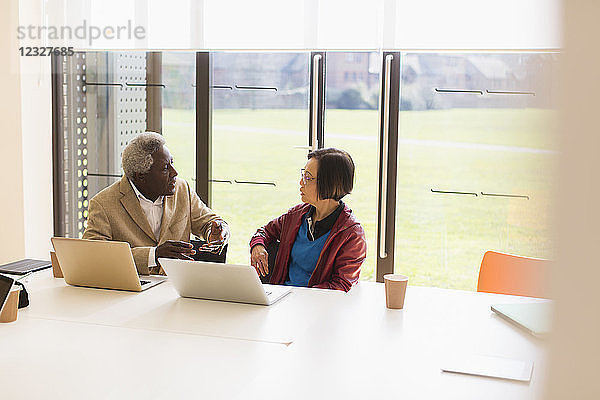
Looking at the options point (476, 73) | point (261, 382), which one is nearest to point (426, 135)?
point (476, 73)

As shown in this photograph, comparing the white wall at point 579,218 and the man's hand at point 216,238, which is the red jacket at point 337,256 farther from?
the white wall at point 579,218

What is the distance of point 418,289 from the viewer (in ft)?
7.80

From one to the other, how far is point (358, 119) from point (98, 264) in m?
1.72

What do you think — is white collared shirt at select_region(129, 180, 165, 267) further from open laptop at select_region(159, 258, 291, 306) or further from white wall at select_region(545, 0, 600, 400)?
white wall at select_region(545, 0, 600, 400)

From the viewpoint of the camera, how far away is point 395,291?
83.3 inches

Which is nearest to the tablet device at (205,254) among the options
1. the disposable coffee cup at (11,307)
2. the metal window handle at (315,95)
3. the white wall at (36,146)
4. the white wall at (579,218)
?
the disposable coffee cup at (11,307)

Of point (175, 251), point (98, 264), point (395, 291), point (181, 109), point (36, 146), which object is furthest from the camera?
point (36, 146)

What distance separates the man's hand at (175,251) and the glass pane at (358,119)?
127 centimetres

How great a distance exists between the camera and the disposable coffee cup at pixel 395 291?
6.92ft

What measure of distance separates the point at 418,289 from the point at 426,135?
4.07 feet

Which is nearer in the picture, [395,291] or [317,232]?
[395,291]

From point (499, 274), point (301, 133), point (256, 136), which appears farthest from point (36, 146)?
point (499, 274)

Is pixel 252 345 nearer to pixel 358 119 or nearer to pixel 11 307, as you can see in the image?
pixel 11 307

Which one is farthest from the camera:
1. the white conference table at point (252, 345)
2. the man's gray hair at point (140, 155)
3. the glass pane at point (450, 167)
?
the glass pane at point (450, 167)
